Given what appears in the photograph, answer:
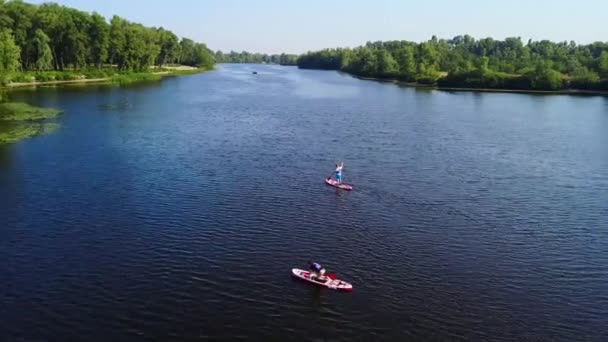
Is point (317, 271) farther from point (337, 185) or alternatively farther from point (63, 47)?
point (63, 47)

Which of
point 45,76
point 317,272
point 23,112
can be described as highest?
point 45,76

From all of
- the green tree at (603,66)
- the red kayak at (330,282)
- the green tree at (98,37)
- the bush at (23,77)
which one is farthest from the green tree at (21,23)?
the green tree at (603,66)

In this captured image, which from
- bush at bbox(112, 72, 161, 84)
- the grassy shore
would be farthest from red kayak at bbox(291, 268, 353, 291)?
bush at bbox(112, 72, 161, 84)

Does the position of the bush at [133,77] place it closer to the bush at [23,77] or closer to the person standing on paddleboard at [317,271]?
the bush at [23,77]

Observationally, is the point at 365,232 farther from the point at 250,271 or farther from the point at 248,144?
the point at 248,144

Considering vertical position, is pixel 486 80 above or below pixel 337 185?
above

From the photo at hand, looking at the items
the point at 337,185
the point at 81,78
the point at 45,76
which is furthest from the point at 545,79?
the point at 45,76

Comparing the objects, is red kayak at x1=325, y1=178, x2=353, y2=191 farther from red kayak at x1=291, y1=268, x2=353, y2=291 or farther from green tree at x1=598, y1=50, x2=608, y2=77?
green tree at x1=598, y1=50, x2=608, y2=77
